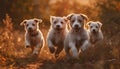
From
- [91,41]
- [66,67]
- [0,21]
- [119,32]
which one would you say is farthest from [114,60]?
[0,21]

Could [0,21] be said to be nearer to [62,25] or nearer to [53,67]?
[62,25]

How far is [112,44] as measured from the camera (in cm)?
1330

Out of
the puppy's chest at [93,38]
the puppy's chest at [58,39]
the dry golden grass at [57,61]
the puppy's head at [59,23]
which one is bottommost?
the dry golden grass at [57,61]

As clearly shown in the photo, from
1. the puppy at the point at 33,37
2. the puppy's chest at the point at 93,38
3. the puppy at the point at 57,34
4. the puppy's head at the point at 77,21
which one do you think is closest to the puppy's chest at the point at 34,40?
the puppy at the point at 33,37

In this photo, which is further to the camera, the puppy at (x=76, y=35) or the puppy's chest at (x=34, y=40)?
the puppy's chest at (x=34, y=40)

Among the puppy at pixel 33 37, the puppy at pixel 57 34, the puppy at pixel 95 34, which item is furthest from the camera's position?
the puppy at pixel 95 34

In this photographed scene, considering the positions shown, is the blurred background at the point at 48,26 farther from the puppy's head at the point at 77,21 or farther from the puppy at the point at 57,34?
the puppy's head at the point at 77,21

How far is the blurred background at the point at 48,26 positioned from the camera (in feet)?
38.5

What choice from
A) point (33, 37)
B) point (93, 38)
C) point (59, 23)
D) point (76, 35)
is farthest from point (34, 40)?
point (76, 35)

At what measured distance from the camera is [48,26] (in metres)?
21.4

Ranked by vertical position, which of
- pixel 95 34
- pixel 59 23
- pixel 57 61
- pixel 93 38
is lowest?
pixel 57 61

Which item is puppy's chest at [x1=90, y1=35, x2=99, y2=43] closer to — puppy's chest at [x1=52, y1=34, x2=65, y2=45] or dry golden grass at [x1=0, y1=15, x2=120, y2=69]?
dry golden grass at [x1=0, y1=15, x2=120, y2=69]

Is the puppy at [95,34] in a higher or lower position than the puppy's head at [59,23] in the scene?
lower

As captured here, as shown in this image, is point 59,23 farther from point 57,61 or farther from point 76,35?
point 57,61
